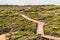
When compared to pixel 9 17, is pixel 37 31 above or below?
below

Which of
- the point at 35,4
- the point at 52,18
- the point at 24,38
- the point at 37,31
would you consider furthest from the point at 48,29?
the point at 35,4

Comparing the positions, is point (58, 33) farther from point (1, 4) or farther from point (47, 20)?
point (1, 4)

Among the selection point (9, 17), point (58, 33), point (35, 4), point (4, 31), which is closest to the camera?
point (58, 33)

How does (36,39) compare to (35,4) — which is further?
(35,4)

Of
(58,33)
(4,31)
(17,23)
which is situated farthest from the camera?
(17,23)

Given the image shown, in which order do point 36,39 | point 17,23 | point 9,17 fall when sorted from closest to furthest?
point 36,39 < point 17,23 < point 9,17

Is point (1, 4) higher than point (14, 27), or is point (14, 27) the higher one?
point (1, 4)

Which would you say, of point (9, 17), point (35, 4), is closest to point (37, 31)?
point (9, 17)

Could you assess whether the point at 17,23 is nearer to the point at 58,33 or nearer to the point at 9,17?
the point at 9,17

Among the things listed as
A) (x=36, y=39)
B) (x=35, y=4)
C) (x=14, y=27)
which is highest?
(x=35, y=4)

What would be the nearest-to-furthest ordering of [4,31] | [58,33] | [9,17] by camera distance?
[58,33], [4,31], [9,17]
